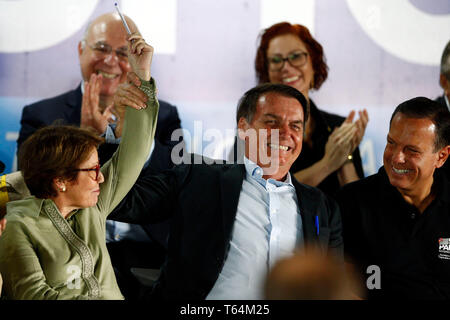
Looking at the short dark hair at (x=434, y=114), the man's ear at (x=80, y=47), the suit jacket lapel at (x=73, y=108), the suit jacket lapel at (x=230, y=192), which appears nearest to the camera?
the suit jacket lapel at (x=230, y=192)

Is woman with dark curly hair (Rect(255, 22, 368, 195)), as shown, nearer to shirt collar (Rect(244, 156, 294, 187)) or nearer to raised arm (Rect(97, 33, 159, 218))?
shirt collar (Rect(244, 156, 294, 187))

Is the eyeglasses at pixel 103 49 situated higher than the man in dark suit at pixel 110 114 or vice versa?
the eyeglasses at pixel 103 49

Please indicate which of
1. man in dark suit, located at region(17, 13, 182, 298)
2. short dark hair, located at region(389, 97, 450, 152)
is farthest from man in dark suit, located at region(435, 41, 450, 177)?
man in dark suit, located at region(17, 13, 182, 298)

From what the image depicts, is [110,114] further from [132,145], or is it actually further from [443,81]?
[443,81]

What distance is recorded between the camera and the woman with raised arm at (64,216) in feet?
6.44

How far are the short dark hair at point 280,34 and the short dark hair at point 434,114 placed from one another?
901 mm

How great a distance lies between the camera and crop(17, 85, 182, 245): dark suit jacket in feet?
9.96

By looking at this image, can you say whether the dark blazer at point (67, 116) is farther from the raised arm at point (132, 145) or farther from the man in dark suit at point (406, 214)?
the man in dark suit at point (406, 214)

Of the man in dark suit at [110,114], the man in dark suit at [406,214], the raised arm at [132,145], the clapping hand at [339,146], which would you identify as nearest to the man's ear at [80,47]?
the man in dark suit at [110,114]

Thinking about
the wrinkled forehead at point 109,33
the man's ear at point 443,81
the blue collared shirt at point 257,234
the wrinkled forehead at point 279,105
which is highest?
the wrinkled forehead at point 109,33

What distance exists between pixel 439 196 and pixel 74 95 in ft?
6.41

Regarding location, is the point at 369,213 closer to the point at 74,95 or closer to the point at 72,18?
the point at 74,95

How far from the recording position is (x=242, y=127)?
2623 mm

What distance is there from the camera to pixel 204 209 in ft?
7.89
